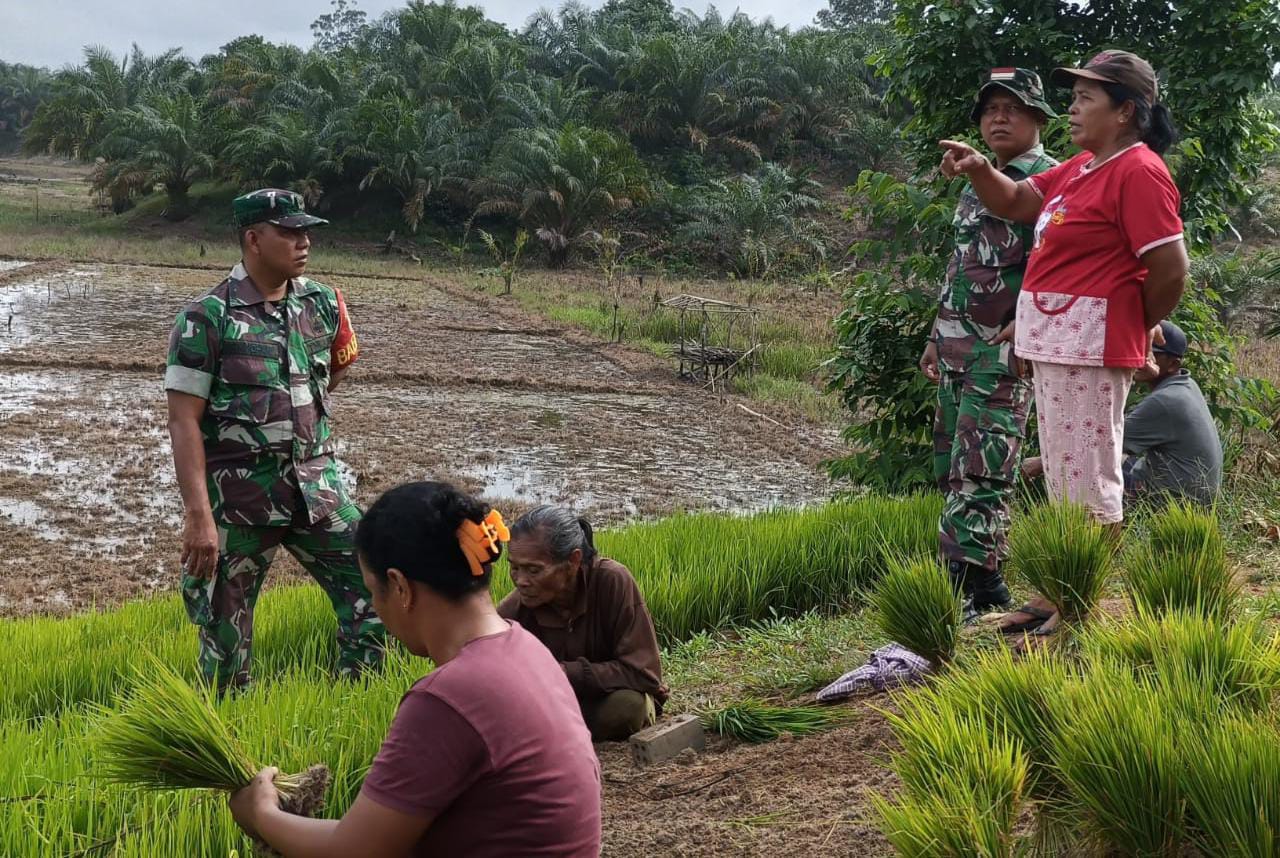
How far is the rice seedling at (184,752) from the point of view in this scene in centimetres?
213

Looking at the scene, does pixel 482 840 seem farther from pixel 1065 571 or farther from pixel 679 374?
pixel 679 374

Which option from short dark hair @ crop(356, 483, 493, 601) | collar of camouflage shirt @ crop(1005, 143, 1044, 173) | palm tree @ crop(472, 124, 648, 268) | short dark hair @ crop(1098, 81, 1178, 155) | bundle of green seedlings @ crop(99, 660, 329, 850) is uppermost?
palm tree @ crop(472, 124, 648, 268)

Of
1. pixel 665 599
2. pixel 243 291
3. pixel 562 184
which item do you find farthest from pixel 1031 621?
pixel 562 184

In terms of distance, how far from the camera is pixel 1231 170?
6.77 m

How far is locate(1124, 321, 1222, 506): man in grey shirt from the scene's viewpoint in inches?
191

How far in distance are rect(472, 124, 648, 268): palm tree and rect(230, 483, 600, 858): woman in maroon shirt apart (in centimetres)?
2362

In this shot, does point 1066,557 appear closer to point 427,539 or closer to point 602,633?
point 602,633

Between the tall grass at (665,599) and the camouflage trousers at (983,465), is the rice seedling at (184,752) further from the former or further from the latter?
the camouflage trousers at (983,465)

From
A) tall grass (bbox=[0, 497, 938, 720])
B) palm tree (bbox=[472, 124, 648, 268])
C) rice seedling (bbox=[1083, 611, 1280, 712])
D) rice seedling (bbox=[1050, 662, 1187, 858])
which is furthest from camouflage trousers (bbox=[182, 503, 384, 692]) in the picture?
palm tree (bbox=[472, 124, 648, 268])

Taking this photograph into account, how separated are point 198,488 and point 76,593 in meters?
2.92

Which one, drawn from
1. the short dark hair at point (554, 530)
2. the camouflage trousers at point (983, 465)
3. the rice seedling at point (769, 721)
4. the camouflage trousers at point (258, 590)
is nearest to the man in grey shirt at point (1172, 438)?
the camouflage trousers at point (983, 465)

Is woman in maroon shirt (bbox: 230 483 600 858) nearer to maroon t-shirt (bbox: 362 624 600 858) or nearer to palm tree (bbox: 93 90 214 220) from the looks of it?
maroon t-shirt (bbox: 362 624 600 858)

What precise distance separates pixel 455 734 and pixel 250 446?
6.78 feet

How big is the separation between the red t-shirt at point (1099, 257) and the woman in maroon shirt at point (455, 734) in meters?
2.12
